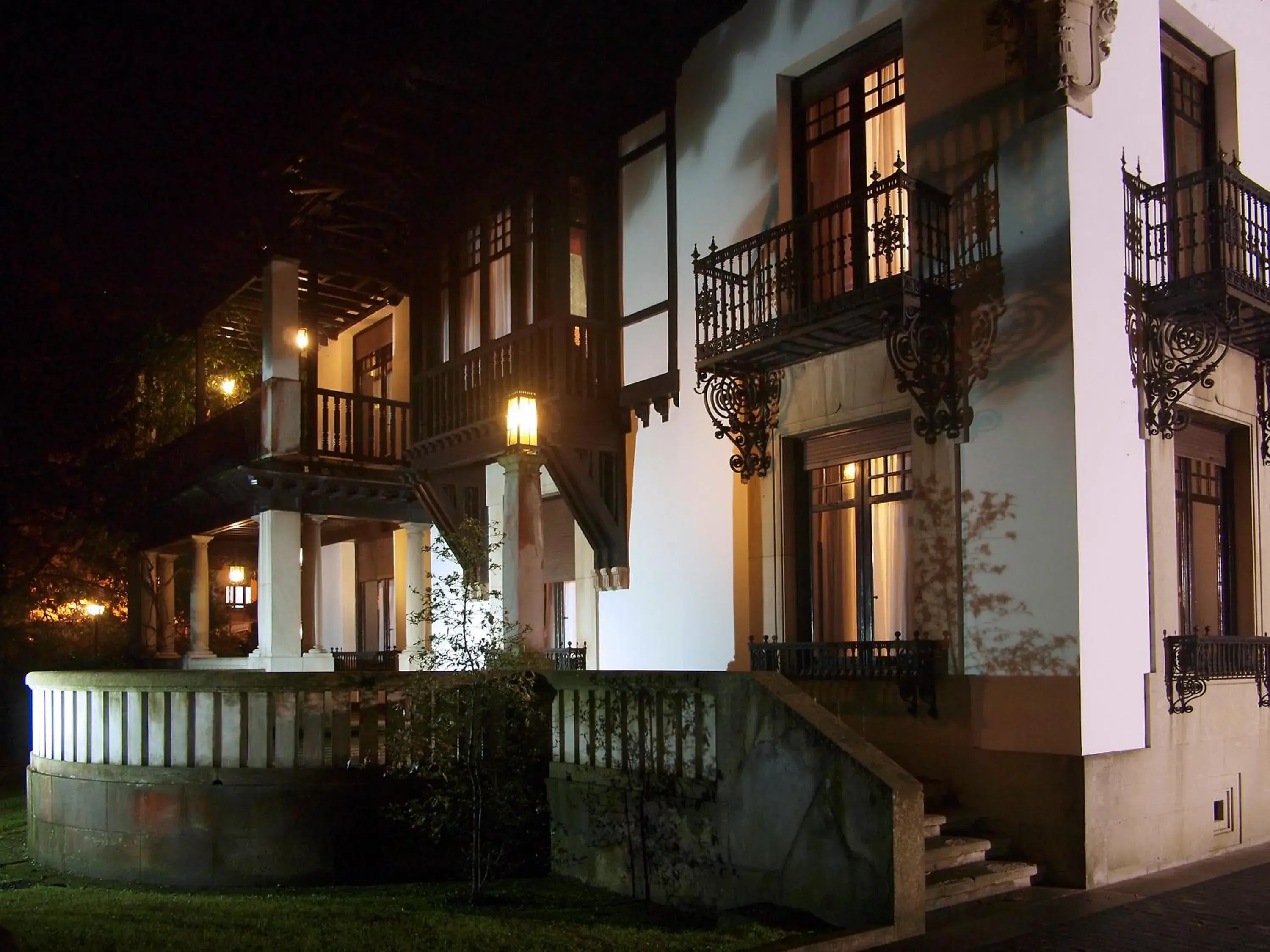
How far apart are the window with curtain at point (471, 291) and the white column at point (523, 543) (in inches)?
239

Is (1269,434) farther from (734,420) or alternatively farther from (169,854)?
(169,854)

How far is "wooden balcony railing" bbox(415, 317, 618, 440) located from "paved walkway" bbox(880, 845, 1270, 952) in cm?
804

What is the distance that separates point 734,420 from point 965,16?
15.2ft

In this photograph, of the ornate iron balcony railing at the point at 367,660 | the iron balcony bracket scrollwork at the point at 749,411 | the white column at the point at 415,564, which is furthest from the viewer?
the ornate iron balcony railing at the point at 367,660

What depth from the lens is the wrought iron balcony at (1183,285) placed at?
10.7 metres

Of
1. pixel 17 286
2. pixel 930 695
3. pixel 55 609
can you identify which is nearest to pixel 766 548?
pixel 930 695

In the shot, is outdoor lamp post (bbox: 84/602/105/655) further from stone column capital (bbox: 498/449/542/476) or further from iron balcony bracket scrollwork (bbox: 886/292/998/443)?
iron balcony bracket scrollwork (bbox: 886/292/998/443)

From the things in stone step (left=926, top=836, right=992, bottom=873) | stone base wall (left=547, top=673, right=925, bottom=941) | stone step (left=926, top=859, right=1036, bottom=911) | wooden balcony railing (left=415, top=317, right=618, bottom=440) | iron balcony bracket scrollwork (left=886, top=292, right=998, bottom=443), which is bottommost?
stone step (left=926, top=859, right=1036, bottom=911)

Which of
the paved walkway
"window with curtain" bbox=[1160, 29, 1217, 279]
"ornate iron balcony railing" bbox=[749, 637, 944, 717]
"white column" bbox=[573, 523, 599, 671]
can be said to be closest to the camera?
the paved walkway

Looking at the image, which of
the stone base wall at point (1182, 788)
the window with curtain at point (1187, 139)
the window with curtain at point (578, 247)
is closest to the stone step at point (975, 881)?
the stone base wall at point (1182, 788)

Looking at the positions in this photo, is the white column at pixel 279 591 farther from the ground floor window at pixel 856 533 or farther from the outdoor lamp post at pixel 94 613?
the outdoor lamp post at pixel 94 613

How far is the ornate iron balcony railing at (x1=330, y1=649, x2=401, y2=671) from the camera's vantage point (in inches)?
823

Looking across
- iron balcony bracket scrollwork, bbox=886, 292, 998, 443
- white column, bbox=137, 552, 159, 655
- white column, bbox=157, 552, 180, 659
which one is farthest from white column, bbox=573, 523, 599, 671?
white column, bbox=137, 552, 159, 655

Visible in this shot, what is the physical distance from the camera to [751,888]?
8742 mm
